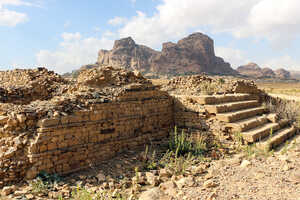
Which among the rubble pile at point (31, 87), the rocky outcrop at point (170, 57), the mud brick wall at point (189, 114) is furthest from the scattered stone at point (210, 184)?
the rocky outcrop at point (170, 57)

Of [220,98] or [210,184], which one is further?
[220,98]

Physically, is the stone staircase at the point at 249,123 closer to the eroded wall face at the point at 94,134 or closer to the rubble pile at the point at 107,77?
the eroded wall face at the point at 94,134

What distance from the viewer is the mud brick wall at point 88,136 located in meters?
4.50

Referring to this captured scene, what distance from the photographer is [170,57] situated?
71625 mm

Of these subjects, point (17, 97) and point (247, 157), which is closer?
point (247, 157)

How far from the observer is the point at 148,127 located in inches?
281

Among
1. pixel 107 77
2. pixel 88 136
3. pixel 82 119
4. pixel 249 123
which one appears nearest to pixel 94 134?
pixel 88 136

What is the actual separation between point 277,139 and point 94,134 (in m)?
5.36

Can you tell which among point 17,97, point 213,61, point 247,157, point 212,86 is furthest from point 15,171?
point 213,61

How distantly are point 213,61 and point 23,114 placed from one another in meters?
84.7

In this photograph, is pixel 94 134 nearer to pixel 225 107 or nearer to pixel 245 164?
pixel 245 164

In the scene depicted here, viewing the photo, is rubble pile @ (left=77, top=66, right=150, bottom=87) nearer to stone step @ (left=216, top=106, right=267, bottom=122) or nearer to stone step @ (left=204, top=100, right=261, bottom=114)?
stone step @ (left=204, top=100, right=261, bottom=114)

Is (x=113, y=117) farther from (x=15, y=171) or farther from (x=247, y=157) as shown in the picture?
(x=247, y=157)

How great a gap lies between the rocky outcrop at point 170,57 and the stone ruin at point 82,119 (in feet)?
186
